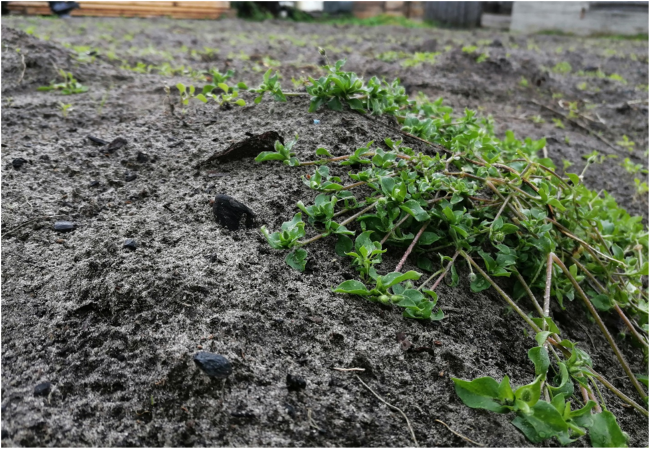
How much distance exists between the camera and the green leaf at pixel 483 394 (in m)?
1.11

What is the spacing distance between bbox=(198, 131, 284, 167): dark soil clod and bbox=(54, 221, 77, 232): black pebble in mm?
509

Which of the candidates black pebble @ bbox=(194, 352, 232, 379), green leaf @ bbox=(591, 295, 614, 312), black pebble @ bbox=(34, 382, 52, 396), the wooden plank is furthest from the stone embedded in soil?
the wooden plank

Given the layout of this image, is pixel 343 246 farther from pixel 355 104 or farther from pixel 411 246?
pixel 355 104

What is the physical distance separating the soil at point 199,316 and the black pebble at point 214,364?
0.02 meters

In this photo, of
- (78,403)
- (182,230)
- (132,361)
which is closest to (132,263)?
(182,230)

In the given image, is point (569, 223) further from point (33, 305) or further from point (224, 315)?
point (33, 305)

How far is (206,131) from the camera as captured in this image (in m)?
2.25

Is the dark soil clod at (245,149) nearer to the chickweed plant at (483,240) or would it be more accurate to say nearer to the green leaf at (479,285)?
the chickweed plant at (483,240)

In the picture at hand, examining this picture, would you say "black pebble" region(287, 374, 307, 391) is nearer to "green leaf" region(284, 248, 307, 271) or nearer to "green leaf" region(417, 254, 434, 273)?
"green leaf" region(284, 248, 307, 271)

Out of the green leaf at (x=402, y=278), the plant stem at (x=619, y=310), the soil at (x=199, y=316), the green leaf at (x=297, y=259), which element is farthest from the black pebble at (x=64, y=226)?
the plant stem at (x=619, y=310)

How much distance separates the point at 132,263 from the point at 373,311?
0.70 m

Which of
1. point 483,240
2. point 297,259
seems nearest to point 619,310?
point 483,240

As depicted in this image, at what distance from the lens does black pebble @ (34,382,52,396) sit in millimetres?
1109

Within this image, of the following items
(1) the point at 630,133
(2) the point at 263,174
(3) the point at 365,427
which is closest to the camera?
(3) the point at 365,427
